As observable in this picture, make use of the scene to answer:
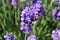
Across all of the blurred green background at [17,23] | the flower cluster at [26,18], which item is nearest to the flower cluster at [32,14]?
Result: the flower cluster at [26,18]

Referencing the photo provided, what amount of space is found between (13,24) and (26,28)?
0.36 m

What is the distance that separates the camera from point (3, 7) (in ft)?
5.31

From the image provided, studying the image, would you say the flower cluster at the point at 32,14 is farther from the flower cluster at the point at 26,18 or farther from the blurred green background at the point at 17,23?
the blurred green background at the point at 17,23

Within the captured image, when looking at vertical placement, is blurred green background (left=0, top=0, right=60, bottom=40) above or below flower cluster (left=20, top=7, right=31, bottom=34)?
below

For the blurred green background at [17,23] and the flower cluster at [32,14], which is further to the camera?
the blurred green background at [17,23]

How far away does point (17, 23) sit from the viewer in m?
1.54

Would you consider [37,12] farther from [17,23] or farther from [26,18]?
[17,23]

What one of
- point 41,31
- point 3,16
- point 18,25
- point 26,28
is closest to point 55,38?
point 26,28

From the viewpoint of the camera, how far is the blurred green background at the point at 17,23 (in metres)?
1.46

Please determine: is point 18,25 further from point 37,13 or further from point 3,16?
point 37,13

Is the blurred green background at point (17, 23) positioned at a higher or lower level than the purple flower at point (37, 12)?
lower

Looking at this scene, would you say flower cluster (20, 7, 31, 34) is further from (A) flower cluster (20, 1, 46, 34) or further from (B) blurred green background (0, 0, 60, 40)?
(B) blurred green background (0, 0, 60, 40)

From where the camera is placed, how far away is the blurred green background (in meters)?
1.46

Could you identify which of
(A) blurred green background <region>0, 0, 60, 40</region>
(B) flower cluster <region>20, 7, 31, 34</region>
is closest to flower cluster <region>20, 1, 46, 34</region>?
(B) flower cluster <region>20, 7, 31, 34</region>
